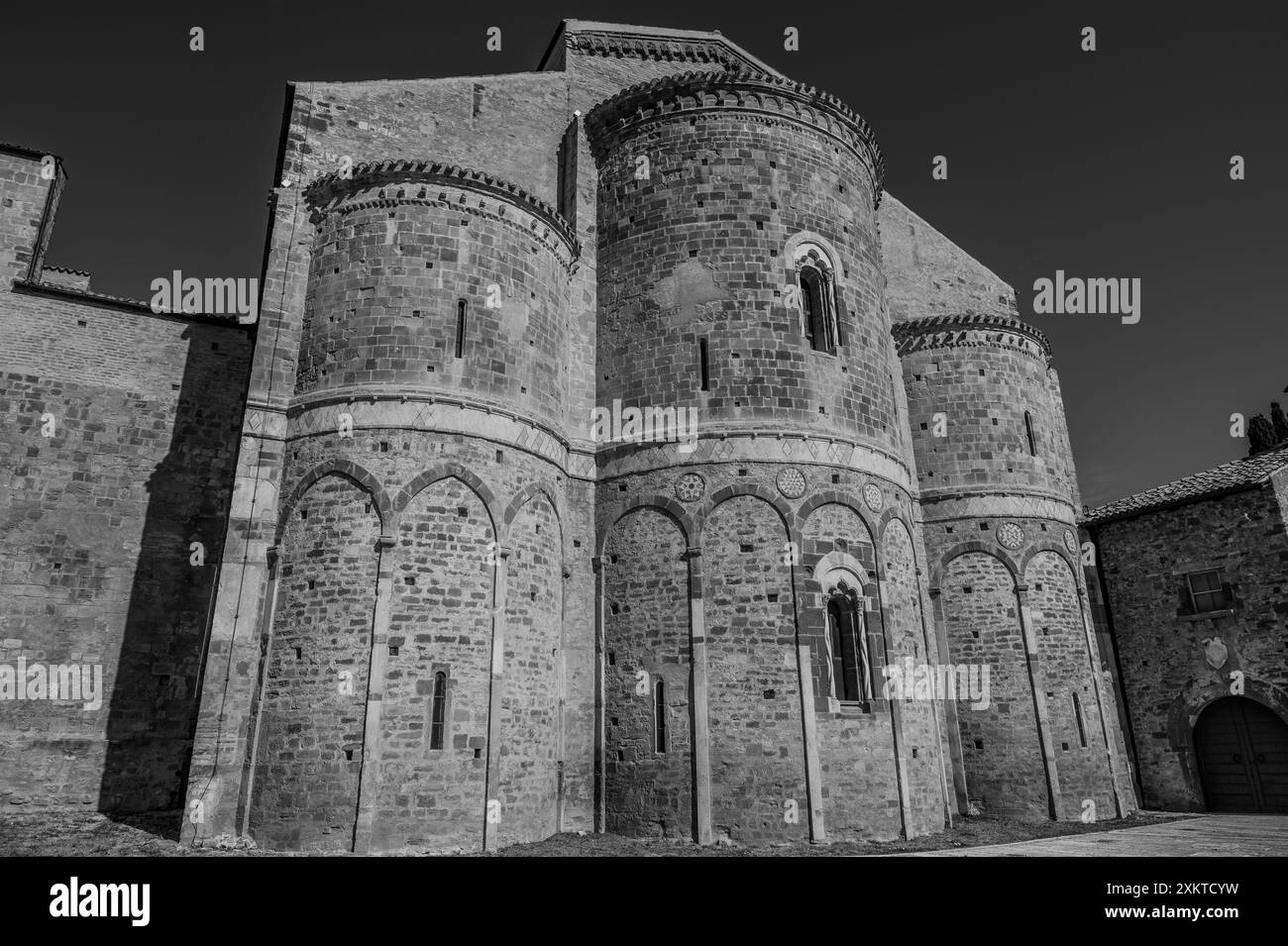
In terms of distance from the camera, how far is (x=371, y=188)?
14.7m

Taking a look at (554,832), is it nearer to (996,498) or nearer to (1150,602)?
(996,498)

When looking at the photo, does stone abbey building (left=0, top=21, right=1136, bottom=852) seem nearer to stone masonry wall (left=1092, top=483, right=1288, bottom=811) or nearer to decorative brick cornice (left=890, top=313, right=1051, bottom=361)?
decorative brick cornice (left=890, top=313, right=1051, bottom=361)

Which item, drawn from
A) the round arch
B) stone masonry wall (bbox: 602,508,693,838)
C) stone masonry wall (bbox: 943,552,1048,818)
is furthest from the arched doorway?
the round arch

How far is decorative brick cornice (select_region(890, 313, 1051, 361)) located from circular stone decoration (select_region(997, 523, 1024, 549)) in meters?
4.52

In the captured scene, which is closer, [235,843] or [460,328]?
[235,843]

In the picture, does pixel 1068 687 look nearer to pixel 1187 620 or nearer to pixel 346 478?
pixel 1187 620

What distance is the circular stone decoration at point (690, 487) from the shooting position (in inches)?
588

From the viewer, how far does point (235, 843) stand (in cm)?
1155

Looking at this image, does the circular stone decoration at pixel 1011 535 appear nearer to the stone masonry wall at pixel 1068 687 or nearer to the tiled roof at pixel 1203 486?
the stone masonry wall at pixel 1068 687

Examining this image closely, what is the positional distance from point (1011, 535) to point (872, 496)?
16.0ft

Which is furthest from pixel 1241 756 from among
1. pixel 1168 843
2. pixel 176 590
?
pixel 176 590

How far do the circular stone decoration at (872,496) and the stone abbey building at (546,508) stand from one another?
146 mm
